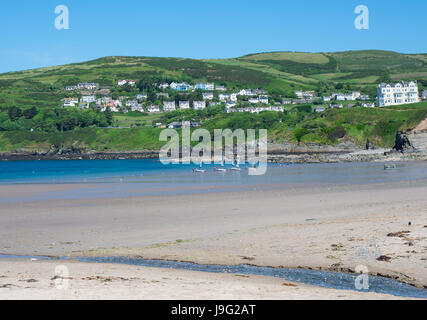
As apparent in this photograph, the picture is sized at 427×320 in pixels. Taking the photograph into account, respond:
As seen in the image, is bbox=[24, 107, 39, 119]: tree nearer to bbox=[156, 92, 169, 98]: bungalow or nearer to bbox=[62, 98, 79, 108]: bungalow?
bbox=[62, 98, 79, 108]: bungalow

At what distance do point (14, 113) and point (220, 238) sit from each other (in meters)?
143

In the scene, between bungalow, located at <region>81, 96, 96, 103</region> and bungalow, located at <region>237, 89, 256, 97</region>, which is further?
bungalow, located at <region>237, 89, 256, 97</region>

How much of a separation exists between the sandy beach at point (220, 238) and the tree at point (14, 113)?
5033 inches

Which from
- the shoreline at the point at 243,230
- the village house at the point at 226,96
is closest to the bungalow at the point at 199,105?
the village house at the point at 226,96

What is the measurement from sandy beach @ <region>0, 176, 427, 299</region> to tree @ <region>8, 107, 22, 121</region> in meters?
128

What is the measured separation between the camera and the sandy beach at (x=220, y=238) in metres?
10.6

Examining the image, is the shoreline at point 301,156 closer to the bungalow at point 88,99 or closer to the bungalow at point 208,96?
the bungalow at point 88,99

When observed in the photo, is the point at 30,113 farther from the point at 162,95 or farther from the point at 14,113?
the point at 162,95

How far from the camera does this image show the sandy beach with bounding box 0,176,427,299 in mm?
10602

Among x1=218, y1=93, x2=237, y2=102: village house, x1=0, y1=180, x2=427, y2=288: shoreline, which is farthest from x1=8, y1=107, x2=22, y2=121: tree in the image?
x1=0, y1=180, x2=427, y2=288: shoreline

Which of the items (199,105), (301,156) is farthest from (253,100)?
(301,156)
